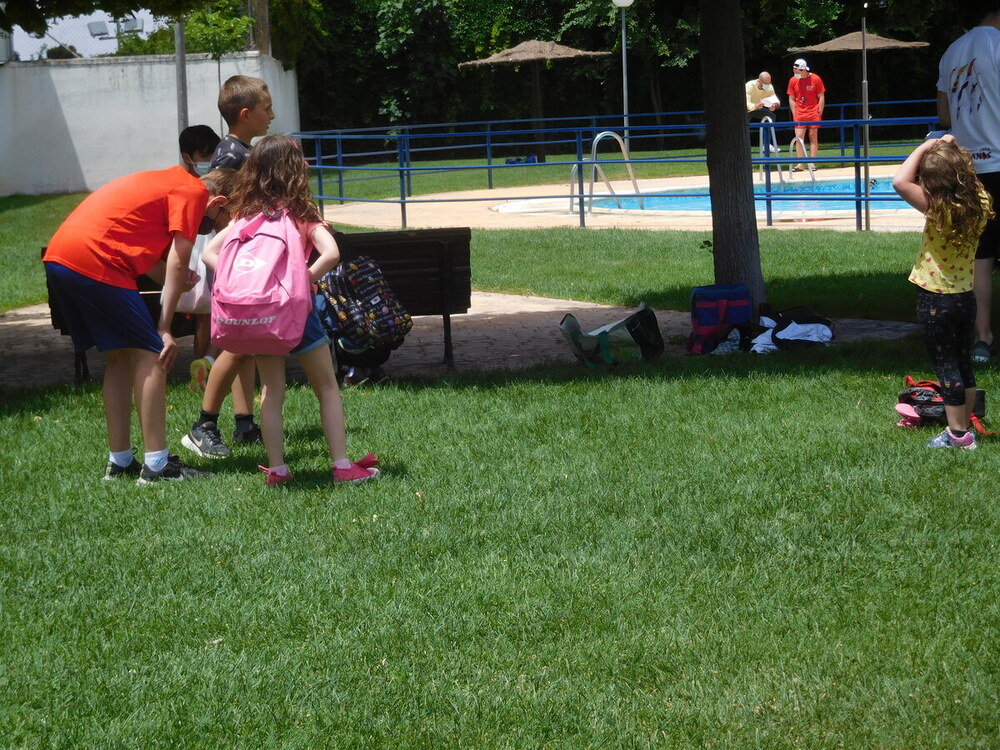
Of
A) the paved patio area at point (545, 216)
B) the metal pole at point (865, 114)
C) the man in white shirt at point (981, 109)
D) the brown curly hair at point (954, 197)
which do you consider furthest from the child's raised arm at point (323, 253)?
the paved patio area at point (545, 216)

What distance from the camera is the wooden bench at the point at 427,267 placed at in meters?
7.93

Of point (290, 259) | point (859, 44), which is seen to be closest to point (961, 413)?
point (290, 259)

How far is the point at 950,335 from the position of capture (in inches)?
215

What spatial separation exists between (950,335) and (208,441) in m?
3.26

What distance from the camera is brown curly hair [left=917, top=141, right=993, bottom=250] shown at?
534 cm

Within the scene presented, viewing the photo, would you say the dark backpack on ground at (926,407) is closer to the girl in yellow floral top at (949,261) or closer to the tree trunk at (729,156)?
the girl in yellow floral top at (949,261)

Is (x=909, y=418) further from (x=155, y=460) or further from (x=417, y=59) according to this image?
(x=417, y=59)

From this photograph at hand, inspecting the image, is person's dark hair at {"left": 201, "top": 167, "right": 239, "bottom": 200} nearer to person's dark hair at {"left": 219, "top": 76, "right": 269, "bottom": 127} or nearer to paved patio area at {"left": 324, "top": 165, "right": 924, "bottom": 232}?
person's dark hair at {"left": 219, "top": 76, "right": 269, "bottom": 127}

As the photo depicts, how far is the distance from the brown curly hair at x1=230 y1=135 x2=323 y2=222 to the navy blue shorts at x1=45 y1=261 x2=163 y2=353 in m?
0.58

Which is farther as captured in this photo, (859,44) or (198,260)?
(859,44)

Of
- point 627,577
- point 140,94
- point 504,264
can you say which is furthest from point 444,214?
point 627,577

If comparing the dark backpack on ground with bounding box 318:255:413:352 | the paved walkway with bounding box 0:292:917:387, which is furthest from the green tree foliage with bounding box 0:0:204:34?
the dark backpack on ground with bounding box 318:255:413:352

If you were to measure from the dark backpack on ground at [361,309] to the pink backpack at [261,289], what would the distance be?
1.97 m

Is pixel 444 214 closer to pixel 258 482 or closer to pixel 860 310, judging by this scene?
pixel 860 310
